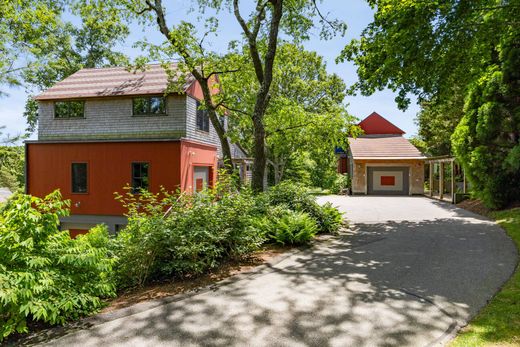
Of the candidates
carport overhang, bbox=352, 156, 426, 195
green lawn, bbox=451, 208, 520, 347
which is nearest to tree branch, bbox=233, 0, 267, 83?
green lawn, bbox=451, 208, 520, 347

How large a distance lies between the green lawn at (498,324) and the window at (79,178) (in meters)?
17.2

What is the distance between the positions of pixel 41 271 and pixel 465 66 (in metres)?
13.4

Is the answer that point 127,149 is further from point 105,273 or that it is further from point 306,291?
point 306,291

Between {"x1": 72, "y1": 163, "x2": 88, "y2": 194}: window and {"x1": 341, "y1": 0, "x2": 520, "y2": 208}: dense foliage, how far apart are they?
13652 mm

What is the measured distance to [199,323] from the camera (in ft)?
15.1

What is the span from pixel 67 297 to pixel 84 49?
36.4m

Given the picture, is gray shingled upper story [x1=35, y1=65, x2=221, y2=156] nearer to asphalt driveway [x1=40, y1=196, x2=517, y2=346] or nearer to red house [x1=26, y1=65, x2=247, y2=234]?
red house [x1=26, y1=65, x2=247, y2=234]

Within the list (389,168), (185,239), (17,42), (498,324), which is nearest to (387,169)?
(389,168)

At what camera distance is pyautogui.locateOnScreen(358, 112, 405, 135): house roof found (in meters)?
33.0

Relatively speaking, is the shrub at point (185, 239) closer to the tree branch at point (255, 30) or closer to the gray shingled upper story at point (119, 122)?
the tree branch at point (255, 30)

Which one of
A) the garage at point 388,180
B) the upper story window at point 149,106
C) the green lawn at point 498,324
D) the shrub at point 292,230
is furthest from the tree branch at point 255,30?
the garage at point 388,180

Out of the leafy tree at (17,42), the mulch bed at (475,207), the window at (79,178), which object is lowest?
the mulch bed at (475,207)

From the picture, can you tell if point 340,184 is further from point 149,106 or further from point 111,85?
point 111,85

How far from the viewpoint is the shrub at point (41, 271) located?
4.13 m
